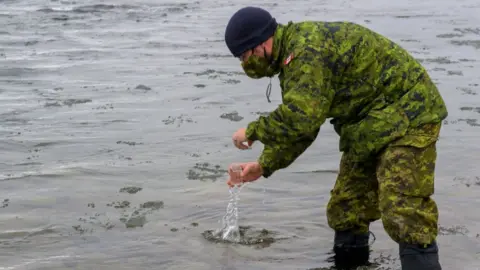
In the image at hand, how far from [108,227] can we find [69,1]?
17.1m

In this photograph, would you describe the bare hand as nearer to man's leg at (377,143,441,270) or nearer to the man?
the man

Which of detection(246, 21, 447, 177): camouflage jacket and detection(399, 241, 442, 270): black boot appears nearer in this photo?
detection(246, 21, 447, 177): camouflage jacket

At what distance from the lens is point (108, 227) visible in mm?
6137

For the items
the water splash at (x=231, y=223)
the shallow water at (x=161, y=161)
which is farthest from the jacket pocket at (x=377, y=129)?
the water splash at (x=231, y=223)

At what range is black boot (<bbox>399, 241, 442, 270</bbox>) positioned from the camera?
4340 mm

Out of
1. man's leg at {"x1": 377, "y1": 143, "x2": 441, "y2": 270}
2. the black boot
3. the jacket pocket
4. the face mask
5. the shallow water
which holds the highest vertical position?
the face mask

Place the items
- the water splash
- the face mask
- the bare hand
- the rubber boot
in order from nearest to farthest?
the face mask → the bare hand → the rubber boot → the water splash

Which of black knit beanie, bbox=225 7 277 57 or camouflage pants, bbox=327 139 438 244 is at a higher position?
black knit beanie, bbox=225 7 277 57

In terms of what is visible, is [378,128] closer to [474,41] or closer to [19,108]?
[19,108]

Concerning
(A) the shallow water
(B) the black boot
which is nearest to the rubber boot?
(A) the shallow water

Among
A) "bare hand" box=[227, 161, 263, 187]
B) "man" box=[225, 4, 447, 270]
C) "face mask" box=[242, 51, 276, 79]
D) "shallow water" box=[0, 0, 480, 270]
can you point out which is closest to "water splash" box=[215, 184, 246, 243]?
"shallow water" box=[0, 0, 480, 270]

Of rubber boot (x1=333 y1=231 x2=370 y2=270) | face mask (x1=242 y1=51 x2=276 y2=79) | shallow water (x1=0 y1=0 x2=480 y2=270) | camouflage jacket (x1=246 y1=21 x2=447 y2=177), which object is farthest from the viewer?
shallow water (x1=0 y1=0 x2=480 y2=270)

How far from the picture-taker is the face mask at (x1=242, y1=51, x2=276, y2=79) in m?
4.21

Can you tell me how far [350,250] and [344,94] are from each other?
62.7 inches
